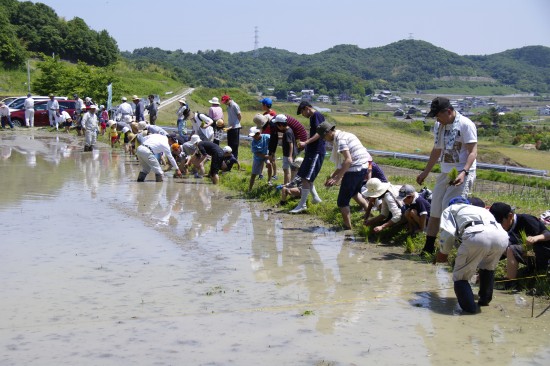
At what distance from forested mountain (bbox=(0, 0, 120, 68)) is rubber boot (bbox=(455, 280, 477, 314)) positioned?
7191 cm

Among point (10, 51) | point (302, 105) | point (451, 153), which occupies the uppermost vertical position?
point (10, 51)

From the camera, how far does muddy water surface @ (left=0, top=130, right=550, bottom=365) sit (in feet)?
19.6

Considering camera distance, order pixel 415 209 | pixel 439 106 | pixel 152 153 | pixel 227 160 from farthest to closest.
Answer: pixel 227 160, pixel 152 153, pixel 415 209, pixel 439 106

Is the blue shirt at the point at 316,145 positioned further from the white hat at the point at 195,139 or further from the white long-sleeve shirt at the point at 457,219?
the white hat at the point at 195,139

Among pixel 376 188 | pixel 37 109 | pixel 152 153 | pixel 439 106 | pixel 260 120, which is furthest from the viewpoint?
pixel 37 109

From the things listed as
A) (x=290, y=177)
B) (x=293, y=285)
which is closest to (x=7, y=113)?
(x=290, y=177)

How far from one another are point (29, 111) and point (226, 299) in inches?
1084

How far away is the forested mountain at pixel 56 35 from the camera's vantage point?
77688 millimetres

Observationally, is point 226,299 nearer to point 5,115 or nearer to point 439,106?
point 439,106

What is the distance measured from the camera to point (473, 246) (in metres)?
7.07

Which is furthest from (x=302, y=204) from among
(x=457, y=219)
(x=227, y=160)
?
(x=457, y=219)

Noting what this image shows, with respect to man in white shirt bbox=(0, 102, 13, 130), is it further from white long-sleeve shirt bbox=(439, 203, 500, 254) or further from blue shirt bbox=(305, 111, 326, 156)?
white long-sleeve shirt bbox=(439, 203, 500, 254)

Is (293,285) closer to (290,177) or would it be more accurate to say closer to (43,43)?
(290,177)

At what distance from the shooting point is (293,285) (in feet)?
26.6
